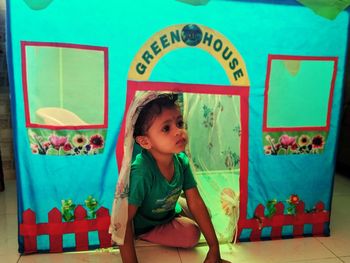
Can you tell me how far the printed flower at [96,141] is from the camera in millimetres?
1287

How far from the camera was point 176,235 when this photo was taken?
54.0 inches

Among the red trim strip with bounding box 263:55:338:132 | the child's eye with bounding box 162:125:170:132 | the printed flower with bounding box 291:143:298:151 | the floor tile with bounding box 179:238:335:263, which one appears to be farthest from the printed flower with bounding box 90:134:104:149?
the printed flower with bounding box 291:143:298:151

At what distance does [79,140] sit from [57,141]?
0.25ft

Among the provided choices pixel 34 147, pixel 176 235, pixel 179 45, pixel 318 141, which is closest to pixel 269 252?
pixel 176 235

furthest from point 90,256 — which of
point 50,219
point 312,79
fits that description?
point 312,79

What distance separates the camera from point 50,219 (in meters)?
1.30

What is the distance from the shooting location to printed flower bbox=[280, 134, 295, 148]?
1.42 meters

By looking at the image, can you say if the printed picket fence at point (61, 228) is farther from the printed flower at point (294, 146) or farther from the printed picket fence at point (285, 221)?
the printed flower at point (294, 146)

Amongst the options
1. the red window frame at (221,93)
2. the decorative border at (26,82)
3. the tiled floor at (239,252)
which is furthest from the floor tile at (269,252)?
the decorative border at (26,82)

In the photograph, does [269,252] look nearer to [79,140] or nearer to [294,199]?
[294,199]

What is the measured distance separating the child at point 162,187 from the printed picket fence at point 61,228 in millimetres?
129

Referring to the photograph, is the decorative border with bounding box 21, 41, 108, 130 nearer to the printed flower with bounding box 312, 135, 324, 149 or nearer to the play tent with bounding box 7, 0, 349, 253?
the play tent with bounding box 7, 0, 349, 253

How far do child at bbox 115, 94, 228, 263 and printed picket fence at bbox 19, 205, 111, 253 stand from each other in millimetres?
129

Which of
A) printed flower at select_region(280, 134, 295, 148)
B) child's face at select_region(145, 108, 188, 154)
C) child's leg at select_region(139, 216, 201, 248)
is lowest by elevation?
child's leg at select_region(139, 216, 201, 248)
